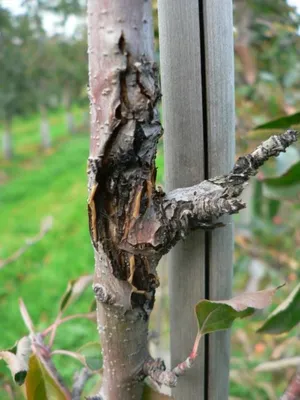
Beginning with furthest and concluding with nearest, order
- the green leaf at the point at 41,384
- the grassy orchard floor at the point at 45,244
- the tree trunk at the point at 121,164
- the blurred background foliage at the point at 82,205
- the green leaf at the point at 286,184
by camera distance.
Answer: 1. the grassy orchard floor at the point at 45,244
2. the blurred background foliage at the point at 82,205
3. the green leaf at the point at 286,184
4. the green leaf at the point at 41,384
5. the tree trunk at the point at 121,164

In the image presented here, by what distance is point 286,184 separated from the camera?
0.63m

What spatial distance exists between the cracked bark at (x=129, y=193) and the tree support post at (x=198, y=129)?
0.04m

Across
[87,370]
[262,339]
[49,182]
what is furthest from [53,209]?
[87,370]

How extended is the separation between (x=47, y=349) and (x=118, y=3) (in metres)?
0.37

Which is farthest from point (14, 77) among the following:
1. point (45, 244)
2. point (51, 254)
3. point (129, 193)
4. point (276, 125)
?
point (129, 193)

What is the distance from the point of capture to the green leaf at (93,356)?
0.52 m

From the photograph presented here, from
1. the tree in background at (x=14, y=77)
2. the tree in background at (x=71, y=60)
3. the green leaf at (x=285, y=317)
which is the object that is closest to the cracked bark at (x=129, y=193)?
the green leaf at (x=285, y=317)

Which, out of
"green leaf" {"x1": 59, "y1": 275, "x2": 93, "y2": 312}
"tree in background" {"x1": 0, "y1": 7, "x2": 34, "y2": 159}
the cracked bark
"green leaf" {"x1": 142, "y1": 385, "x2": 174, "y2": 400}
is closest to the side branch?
the cracked bark

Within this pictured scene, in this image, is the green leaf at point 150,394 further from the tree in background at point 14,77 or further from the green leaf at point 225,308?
the tree in background at point 14,77

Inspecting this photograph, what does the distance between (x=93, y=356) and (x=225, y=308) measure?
0.21 m

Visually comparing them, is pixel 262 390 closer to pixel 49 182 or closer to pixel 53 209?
pixel 53 209

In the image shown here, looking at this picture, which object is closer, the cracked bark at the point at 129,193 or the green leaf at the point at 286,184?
the cracked bark at the point at 129,193

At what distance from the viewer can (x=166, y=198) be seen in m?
0.39

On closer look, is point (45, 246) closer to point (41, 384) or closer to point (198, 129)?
point (41, 384)
